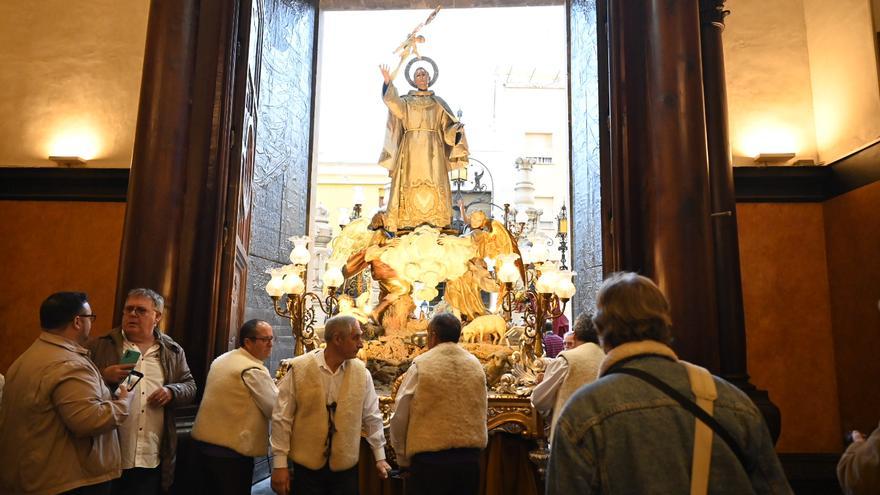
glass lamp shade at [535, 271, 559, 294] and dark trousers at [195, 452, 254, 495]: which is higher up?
glass lamp shade at [535, 271, 559, 294]

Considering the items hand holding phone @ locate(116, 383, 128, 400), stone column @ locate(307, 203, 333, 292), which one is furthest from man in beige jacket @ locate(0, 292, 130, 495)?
stone column @ locate(307, 203, 333, 292)

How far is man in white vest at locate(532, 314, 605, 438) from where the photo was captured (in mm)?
3473

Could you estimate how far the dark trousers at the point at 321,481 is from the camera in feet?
10.3

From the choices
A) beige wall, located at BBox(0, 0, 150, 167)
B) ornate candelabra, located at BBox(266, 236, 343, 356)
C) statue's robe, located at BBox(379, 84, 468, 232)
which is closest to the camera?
ornate candelabra, located at BBox(266, 236, 343, 356)

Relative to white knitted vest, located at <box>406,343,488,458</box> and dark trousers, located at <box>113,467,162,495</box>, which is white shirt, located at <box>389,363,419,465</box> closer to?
white knitted vest, located at <box>406,343,488,458</box>

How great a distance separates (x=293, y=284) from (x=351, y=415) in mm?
1907

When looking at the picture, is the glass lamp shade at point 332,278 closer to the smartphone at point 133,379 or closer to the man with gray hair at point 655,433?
the smartphone at point 133,379

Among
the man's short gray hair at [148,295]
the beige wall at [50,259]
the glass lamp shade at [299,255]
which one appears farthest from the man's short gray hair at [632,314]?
the beige wall at [50,259]

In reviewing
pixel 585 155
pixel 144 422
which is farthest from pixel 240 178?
pixel 585 155

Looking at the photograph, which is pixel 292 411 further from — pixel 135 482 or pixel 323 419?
pixel 135 482

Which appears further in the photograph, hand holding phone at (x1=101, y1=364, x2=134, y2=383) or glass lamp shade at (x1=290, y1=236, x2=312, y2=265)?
glass lamp shade at (x1=290, y1=236, x2=312, y2=265)

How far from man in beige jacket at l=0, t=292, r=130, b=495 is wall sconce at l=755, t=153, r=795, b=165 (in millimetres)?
5707

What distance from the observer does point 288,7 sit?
7488 mm

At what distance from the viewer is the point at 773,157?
6.15 meters
